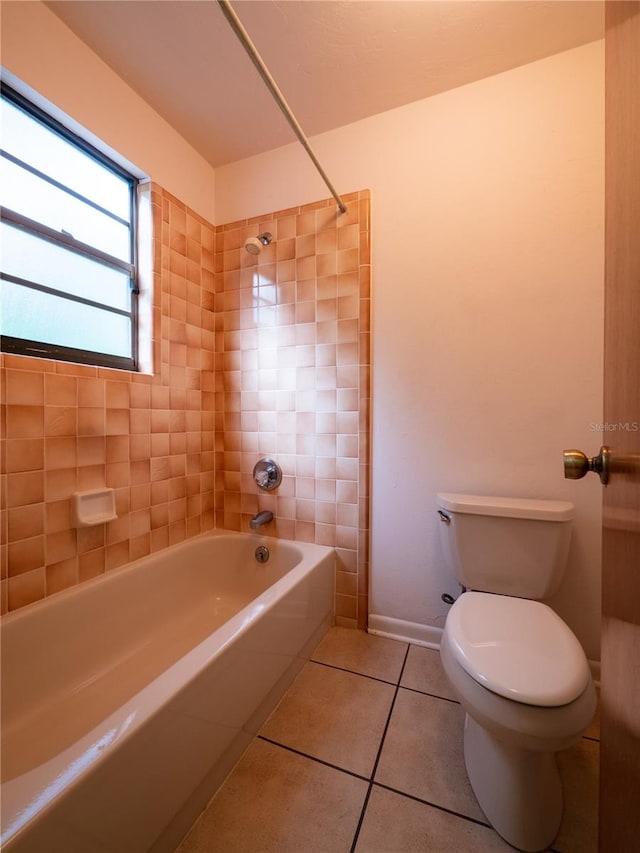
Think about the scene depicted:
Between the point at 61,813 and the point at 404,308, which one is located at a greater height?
the point at 404,308

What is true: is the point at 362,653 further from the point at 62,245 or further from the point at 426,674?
the point at 62,245

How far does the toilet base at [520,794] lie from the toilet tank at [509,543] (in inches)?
18.2

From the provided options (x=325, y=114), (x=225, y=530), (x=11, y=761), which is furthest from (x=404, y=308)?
(x=11, y=761)

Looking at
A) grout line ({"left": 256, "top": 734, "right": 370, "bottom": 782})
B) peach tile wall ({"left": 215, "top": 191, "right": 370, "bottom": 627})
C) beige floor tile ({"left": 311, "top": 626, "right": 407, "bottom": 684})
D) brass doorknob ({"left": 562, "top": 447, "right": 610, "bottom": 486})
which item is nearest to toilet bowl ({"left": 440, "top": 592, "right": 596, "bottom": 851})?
grout line ({"left": 256, "top": 734, "right": 370, "bottom": 782})

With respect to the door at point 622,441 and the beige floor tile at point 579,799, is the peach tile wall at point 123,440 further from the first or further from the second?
the beige floor tile at point 579,799

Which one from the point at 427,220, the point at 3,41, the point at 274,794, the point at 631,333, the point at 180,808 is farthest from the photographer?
the point at 427,220

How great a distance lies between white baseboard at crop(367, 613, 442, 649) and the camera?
1501 millimetres

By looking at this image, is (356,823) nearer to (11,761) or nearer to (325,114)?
(11,761)

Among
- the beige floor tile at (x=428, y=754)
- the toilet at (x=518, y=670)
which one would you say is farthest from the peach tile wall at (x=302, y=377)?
the toilet at (x=518, y=670)

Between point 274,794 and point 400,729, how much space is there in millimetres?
439

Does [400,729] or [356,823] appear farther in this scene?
[400,729]

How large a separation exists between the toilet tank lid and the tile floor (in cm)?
70

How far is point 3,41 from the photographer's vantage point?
1.06 metres

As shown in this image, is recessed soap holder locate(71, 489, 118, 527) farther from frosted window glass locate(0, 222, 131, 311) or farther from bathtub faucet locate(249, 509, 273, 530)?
frosted window glass locate(0, 222, 131, 311)
